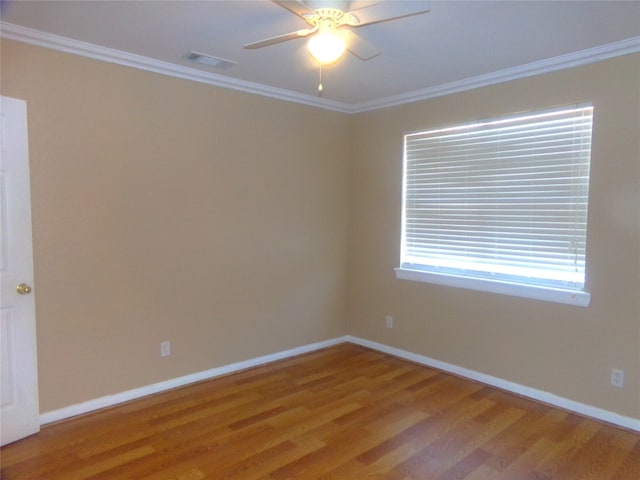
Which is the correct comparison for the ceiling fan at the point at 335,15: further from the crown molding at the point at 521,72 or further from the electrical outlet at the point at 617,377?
the electrical outlet at the point at 617,377

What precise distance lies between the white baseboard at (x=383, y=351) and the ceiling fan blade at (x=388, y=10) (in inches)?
112

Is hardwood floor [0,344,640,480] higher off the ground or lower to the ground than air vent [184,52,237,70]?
lower

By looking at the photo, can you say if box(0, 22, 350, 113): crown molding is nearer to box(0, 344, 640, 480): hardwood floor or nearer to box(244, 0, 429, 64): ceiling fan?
box(244, 0, 429, 64): ceiling fan

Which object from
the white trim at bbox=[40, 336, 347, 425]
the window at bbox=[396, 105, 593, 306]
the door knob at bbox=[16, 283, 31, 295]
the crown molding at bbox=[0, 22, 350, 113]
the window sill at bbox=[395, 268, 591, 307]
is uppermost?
the crown molding at bbox=[0, 22, 350, 113]

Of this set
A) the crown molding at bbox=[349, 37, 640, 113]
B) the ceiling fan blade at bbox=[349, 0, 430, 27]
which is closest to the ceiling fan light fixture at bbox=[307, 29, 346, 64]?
the ceiling fan blade at bbox=[349, 0, 430, 27]

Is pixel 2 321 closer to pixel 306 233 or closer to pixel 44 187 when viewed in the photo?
pixel 44 187

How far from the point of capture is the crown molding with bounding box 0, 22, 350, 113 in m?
2.65

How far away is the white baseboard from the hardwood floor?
8 centimetres

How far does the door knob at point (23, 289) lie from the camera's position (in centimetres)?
263

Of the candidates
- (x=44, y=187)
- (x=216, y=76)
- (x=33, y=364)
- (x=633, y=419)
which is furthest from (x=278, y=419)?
(x=216, y=76)

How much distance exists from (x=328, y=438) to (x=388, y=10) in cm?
243

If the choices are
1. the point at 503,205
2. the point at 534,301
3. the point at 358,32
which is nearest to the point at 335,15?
the point at 358,32

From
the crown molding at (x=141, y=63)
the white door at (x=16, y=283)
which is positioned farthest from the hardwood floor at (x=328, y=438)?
the crown molding at (x=141, y=63)

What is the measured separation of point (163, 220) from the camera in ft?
10.9
